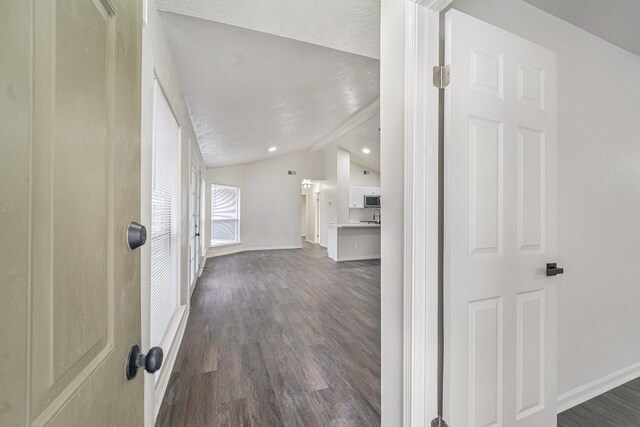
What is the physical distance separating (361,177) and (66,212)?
961 centimetres

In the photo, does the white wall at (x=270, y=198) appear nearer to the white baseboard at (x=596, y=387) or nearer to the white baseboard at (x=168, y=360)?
the white baseboard at (x=168, y=360)

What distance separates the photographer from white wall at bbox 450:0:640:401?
1.64m

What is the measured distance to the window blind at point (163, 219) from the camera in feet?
5.47

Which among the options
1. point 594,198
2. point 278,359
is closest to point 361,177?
point 594,198

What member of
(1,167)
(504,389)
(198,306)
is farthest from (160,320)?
(504,389)

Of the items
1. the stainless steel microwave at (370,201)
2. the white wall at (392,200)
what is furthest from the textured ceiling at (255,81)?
the stainless steel microwave at (370,201)

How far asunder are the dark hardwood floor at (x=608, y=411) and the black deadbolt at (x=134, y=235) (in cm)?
237

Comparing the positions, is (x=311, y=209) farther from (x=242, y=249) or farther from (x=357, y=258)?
(x=357, y=258)

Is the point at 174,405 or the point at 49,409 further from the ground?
the point at 49,409

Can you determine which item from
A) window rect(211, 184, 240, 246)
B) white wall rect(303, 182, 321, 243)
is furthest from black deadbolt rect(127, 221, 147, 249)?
white wall rect(303, 182, 321, 243)

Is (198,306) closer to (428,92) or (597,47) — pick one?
A: (428,92)

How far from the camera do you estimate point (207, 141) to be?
4.52 metres

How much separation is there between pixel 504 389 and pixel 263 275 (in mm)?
4364

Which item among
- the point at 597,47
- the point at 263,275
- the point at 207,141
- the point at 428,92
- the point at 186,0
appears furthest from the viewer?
the point at 263,275
